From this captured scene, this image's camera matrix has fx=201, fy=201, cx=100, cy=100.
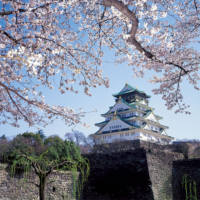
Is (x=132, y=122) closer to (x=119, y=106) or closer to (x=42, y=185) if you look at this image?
(x=119, y=106)

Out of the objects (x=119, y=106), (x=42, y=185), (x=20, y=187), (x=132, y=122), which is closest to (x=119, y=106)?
(x=119, y=106)

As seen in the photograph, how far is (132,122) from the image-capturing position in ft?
82.0

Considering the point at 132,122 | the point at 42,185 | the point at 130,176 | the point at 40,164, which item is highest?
the point at 132,122

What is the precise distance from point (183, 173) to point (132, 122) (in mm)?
14608

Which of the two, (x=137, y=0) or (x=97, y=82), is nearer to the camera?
(x=137, y=0)

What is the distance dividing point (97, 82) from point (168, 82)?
2.26 meters

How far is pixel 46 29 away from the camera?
13.8 ft

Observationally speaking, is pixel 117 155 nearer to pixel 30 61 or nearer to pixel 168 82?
pixel 168 82

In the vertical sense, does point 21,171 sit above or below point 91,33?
below

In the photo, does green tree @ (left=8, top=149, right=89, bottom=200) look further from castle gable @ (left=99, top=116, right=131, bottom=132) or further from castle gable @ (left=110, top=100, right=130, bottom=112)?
castle gable @ (left=110, top=100, right=130, bottom=112)

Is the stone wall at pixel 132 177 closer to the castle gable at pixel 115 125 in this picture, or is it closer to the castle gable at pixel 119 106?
the castle gable at pixel 115 125

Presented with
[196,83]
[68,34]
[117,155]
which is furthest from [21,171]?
[196,83]

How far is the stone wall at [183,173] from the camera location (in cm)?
974

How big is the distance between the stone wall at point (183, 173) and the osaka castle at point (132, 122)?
11.8 metres
